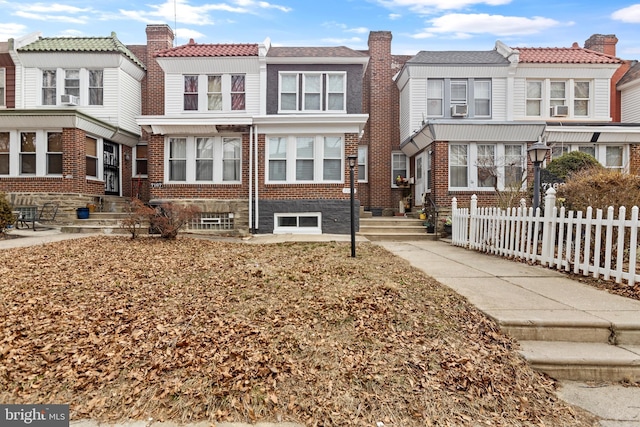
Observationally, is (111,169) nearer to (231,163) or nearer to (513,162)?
(231,163)

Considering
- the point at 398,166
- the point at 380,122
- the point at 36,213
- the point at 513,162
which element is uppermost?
the point at 380,122

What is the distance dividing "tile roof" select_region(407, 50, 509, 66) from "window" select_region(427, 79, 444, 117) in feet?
2.75

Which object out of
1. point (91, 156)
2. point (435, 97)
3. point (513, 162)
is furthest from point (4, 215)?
point (513, 162)

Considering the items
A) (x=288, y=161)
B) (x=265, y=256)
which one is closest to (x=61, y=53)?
(x=288, y=161)

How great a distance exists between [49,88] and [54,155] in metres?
3.89

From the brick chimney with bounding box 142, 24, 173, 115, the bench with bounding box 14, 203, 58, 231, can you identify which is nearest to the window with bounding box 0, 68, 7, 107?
the brick chimney with bounding box 142, 24, 173, 115

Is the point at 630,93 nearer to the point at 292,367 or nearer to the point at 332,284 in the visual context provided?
the point at 332,284

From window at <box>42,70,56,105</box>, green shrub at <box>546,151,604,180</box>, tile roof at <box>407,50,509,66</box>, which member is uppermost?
tile roof at <box>407,50,509,66</box>

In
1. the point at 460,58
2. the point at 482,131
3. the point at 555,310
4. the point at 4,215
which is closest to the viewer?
the point at 555,310

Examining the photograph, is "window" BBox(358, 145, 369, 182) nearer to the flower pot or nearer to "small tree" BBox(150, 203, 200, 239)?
"small tree" BBox(150, 203, 200, 239)

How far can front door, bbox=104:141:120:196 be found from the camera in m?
15.4

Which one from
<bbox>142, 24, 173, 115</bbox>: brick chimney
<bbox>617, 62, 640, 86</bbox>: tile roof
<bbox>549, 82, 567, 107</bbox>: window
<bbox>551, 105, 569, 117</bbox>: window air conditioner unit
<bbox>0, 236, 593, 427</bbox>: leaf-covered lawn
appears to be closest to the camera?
<bbox>0, 236, 593, 427</bbox>: leaf-covered lawn

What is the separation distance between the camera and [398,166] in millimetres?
17484

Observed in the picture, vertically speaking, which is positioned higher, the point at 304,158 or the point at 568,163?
the point at 304,158
